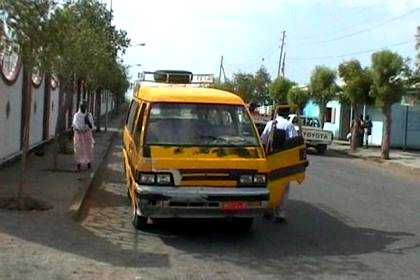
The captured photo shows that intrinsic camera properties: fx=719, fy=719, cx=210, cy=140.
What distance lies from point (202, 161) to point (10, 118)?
30.2ft

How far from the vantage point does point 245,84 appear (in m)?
84.4

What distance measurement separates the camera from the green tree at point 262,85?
82.9 meters

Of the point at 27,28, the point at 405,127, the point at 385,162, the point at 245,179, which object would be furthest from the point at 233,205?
the point at 405,127

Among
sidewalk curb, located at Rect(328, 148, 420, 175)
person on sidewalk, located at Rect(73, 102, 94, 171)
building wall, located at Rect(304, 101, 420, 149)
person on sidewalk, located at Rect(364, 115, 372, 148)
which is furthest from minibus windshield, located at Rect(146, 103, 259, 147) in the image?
building wall, located at Rect(304, 101, 420, 149)

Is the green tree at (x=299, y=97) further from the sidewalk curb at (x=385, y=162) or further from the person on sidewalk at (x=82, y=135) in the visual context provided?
the person on sidewalk at (x=82, y=135)

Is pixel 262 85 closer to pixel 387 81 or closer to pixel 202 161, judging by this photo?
pixel 387 81

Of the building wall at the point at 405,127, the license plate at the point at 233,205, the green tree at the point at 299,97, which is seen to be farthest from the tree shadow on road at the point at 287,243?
A: the green tree at the point at 299,97

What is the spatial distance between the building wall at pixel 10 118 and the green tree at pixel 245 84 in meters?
62.8

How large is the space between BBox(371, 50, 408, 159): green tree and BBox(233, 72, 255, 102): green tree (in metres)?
49.1

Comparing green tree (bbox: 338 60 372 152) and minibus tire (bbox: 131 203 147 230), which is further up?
green tree (bbox: 338 60 372 152)

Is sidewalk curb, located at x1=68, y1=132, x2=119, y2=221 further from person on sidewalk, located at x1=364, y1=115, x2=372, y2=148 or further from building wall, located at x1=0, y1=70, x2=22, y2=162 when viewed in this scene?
person on sidewalk, located at x1=364, y1=115, x2=372, y2=148

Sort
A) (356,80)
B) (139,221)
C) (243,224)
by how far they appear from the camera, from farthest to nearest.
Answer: (356,80) < (243,224) < (139,221)

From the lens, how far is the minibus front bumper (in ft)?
30.3

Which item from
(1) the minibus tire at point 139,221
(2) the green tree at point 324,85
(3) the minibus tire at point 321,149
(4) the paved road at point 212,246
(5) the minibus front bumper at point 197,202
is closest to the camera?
(4) the paved road at point 212,246
